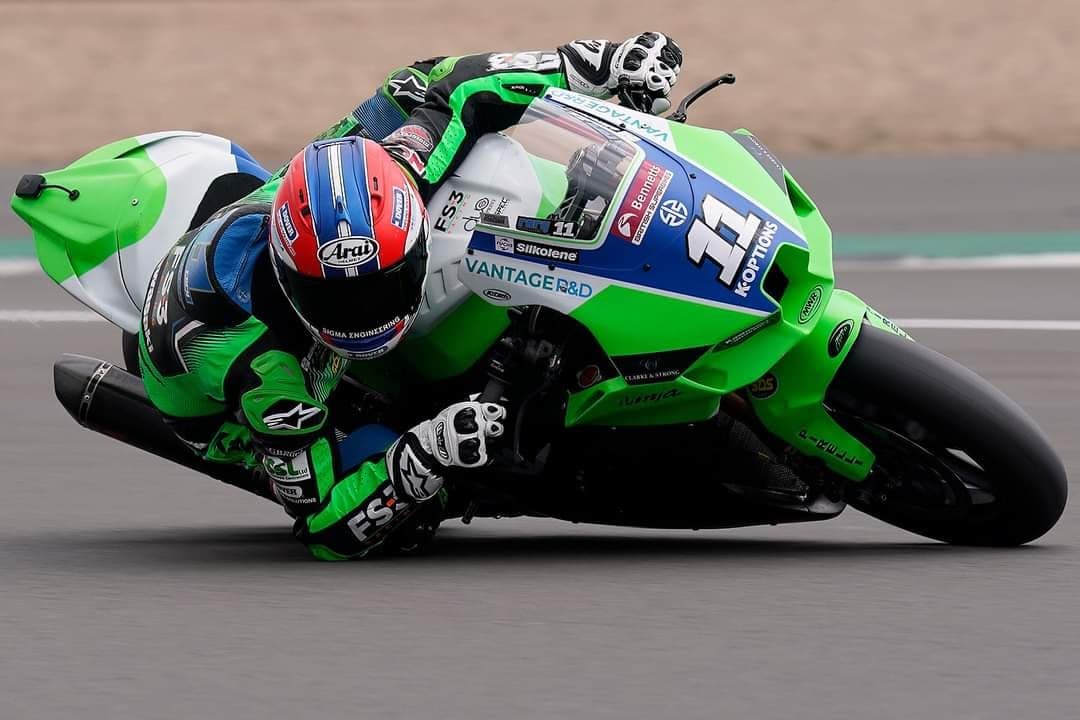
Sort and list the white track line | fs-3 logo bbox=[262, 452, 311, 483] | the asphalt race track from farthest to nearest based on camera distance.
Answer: the white track line < fs-3 logo bbox=[262, 452, 311, 483] < the asphalt race track

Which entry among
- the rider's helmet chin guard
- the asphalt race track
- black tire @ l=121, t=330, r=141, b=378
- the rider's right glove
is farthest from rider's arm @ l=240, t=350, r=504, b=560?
black tire @ l=121, t=330, r=141, b=378

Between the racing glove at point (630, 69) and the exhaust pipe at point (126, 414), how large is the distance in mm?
1373

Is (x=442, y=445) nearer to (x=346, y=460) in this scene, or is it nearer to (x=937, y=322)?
(x=346, y=460)

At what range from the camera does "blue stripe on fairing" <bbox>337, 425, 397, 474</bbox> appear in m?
5.13

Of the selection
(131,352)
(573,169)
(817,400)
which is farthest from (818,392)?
(131,352)

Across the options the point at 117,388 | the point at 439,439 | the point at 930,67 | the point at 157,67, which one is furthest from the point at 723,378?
the point at 157,67

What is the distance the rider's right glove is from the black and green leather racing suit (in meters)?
0.09

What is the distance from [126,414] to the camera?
5.58 meters

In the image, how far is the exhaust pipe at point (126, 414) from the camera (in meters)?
5.55

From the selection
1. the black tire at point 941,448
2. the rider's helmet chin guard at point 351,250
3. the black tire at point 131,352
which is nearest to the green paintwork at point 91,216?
the black tire at point 131,352

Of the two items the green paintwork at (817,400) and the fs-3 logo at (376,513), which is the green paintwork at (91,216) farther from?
the green paintwork at (817,400)

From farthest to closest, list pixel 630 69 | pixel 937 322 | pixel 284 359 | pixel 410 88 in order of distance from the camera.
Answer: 1. pixel 937 322
2. pixel 410 88
3. pixel 630 69
4. pixel 284 359

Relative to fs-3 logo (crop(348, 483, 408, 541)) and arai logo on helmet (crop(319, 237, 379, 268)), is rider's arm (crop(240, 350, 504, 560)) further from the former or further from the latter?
arai logo on helmet (crop(319, 237, 379, 268))

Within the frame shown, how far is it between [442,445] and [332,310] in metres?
0.47
